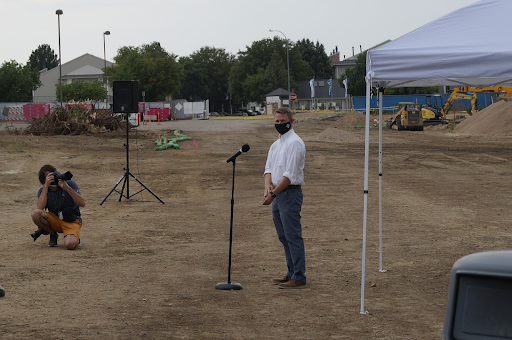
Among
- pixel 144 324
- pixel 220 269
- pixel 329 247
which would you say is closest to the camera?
pixel 144 324

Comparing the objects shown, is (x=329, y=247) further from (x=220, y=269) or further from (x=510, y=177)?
(x=510, y=177)

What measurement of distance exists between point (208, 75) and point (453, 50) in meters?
120

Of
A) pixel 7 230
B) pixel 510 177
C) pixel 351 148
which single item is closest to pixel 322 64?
pixel 351 148

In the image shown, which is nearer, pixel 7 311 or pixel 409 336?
pixel 409 336

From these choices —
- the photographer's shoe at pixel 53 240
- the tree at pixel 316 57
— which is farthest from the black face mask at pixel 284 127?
the tree at pixel 316 57

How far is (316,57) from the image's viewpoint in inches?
4700

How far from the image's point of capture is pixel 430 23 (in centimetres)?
630

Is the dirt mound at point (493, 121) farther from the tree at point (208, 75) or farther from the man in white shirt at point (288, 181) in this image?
the tree at point (208, 75)

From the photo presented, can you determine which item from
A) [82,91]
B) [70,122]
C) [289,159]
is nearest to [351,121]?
[70,122]

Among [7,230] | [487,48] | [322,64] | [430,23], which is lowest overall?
[7,230]

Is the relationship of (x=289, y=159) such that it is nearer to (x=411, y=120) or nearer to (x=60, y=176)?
(x=60, y=176)

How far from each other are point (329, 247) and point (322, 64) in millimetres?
113899

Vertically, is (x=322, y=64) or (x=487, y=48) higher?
(x=322, y=64)

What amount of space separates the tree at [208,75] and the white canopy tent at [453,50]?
11049 centimetres
